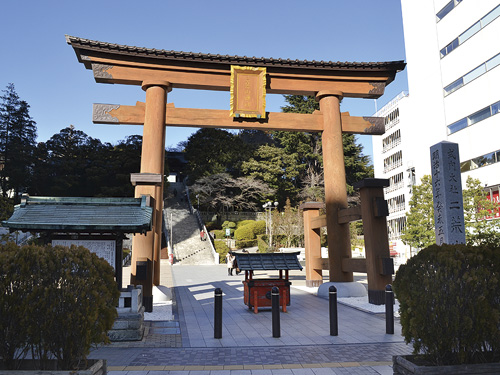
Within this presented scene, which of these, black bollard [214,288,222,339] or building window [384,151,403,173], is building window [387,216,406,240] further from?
black bollard [214,288,222,339]

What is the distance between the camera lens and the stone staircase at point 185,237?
1340 inches

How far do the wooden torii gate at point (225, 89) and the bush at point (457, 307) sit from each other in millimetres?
8433

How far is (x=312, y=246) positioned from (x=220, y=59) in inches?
332

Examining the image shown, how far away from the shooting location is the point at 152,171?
40.6ft

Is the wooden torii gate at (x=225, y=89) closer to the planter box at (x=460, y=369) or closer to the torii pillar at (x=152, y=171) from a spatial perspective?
the torii pillar at (x=152, y=171)

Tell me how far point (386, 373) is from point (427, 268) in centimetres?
199

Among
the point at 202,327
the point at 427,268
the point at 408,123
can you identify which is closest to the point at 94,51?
the point at 202,327

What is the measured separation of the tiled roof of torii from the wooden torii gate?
3 cm

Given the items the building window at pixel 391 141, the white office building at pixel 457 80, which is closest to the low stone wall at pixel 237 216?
the white office building at pixel 457 80

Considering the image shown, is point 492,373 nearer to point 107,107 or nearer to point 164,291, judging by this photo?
point 164,291

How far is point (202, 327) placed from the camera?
8961 mm

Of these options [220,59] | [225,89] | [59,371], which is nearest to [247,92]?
[225,89]

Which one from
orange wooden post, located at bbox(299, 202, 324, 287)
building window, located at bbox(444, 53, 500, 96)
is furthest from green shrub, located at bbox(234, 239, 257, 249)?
building window, located at bbox(444, 53, 500, 96)

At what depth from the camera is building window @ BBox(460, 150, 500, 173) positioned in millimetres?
26109
